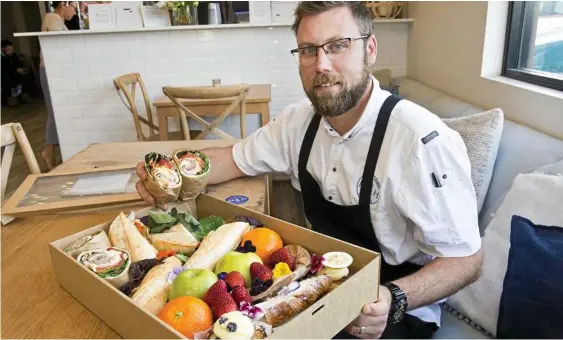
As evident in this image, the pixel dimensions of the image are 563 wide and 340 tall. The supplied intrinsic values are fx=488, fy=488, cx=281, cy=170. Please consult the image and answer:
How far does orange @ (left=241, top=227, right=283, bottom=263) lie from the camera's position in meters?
0.92

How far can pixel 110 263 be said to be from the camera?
0.85 meters

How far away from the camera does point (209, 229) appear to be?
1.05m

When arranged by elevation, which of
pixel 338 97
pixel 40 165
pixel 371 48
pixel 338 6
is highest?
pixel 338 6

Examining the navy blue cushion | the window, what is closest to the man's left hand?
the navy blue cushion

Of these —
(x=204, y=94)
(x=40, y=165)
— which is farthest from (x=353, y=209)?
(x=40, y=165)

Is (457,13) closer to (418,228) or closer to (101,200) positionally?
(418,228)

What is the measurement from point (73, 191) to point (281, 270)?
81 centimetres

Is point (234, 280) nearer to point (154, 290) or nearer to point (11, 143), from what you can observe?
point (154, 290)

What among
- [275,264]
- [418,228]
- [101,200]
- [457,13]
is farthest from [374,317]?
[457,13]

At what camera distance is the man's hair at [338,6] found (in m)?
1.25

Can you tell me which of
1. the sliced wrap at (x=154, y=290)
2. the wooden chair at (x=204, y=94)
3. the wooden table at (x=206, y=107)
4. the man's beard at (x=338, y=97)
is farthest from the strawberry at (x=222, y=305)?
the wooden table at (x=206, y=107)

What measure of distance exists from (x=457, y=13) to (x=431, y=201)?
1.75m

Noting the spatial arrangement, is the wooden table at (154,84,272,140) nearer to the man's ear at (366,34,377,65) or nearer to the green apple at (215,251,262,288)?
the man's ear at (366,34,377,65)

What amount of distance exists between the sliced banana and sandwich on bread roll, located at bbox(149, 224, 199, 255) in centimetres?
28
